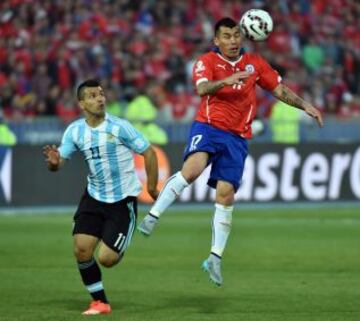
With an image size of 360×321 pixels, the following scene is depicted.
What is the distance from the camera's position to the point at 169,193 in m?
10.7

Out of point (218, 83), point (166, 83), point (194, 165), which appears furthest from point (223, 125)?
point (166, 83)

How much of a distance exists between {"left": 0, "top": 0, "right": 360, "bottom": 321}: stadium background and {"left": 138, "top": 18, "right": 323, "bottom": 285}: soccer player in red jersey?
101cm

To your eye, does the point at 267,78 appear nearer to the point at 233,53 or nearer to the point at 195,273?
the point at 233,53

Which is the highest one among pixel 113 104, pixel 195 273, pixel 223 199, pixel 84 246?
pixel 113 104

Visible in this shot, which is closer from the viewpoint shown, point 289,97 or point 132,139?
point 132,139

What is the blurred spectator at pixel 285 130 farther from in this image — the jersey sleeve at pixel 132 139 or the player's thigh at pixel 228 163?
the jersey sleeve at pixel 132 139

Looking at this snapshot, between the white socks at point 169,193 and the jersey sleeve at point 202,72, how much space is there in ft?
2.92

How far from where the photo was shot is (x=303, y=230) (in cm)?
1908

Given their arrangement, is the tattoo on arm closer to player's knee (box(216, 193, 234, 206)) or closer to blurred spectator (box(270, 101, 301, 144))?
player's knee (box(216, 193, 234, 206))

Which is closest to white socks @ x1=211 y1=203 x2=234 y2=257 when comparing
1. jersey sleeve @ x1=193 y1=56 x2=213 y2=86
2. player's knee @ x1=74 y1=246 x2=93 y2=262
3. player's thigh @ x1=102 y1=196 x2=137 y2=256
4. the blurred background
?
player's thigh @ x1=102 y1=196 x2=137 y2=256

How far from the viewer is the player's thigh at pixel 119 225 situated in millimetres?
10297

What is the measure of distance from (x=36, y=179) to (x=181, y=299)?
34.3 ft

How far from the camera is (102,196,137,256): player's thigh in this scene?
10.3m

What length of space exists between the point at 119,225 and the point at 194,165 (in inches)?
39.3
